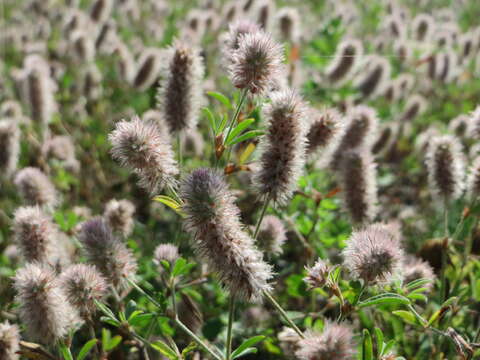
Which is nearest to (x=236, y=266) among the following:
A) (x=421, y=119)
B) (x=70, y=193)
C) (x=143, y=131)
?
(x=143, y=131)

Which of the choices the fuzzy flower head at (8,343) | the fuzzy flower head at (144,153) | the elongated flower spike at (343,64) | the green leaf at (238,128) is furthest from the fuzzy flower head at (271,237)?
the elongated flower spike at (343,64)

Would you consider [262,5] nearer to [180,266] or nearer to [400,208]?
[400,208]

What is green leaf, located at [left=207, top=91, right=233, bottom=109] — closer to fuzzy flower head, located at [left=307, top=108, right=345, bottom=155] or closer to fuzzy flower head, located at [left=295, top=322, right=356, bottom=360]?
fuzzy flower head, located at [left=307, top=108, right=345, bottom=155]

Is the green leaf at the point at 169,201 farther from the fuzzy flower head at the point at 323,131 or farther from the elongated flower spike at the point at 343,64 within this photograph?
the elongated flower spike at the point at 343,64

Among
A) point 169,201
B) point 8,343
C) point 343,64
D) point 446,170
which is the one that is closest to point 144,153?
point 169,201

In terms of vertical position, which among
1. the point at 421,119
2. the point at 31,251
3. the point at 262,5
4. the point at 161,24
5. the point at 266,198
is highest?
the point at 161,24

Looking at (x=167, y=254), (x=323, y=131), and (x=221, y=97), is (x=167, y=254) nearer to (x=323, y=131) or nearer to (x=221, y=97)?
(x=221, y=97)
